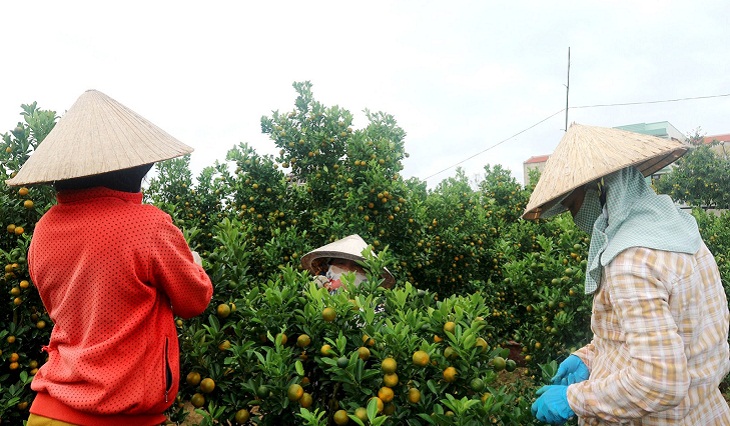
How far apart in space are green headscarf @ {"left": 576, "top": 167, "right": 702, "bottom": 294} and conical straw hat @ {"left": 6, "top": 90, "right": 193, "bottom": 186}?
1.57 m


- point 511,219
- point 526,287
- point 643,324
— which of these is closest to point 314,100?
point 526,287

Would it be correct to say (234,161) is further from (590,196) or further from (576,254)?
(590,196)

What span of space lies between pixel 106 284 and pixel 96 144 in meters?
0.51

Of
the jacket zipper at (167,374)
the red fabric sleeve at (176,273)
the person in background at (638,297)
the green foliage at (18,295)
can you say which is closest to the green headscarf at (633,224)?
the person in background at (638,297)

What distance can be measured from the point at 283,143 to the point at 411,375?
13.0 ft

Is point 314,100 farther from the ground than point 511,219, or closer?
farther from the ground

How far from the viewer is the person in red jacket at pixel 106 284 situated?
5.22 ft

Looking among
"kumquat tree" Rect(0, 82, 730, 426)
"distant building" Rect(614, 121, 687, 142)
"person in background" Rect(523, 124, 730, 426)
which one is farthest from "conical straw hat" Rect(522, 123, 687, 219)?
"distant building" Rect(614, 121, 687, 142)

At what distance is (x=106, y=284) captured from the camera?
5.21 feet

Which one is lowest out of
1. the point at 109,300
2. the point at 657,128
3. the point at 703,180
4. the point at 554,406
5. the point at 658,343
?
the point at 703,180

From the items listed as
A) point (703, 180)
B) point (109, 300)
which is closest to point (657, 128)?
point (703, 180)

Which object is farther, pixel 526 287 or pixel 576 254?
pixel 526 287

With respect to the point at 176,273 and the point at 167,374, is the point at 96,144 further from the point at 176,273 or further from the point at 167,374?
the point at 167,374

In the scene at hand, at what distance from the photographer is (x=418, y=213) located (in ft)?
17.2
